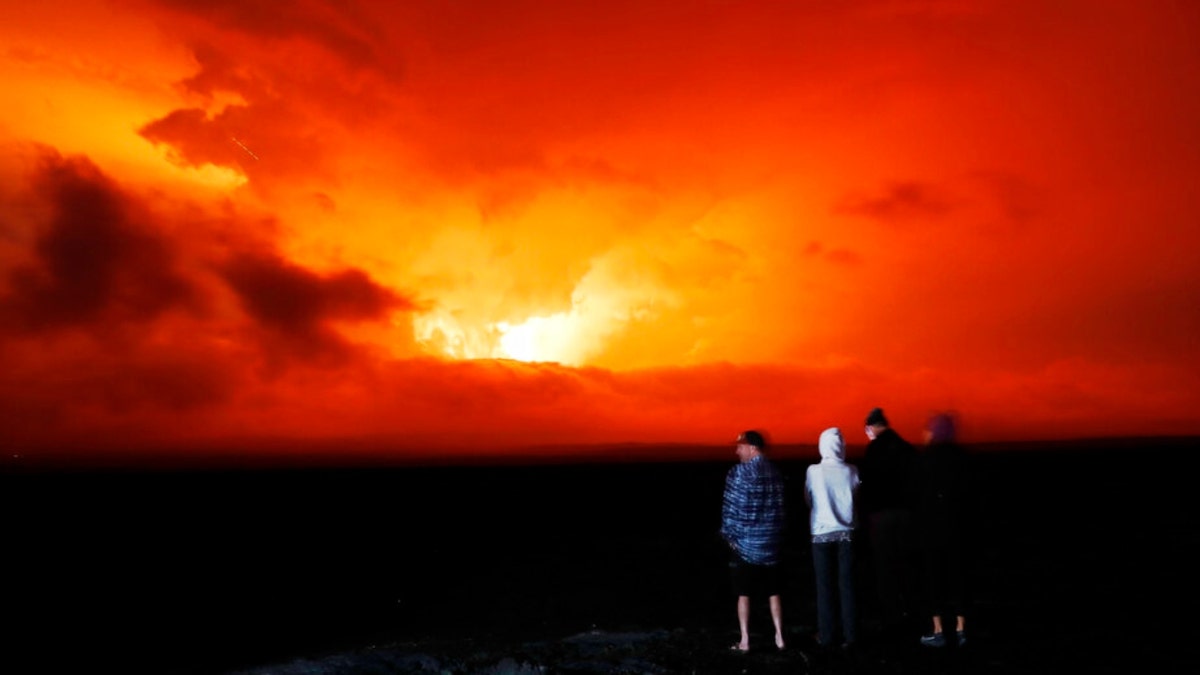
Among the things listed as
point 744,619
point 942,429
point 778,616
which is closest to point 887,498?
point 942,429

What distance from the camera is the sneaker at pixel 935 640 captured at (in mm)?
9789

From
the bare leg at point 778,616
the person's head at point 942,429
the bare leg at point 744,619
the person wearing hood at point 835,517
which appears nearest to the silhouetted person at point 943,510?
the person's head at point 942,429

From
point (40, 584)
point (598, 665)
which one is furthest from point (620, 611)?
point (40, 584)

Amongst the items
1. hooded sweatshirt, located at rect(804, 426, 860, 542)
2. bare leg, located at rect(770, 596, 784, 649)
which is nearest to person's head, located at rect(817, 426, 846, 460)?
hooded sweatshirt, located at rect(804, 426, 860, 542)

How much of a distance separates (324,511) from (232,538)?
1772 centimetres

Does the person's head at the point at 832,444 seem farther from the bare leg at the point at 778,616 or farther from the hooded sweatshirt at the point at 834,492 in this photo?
the bare leg at the point at 778,616

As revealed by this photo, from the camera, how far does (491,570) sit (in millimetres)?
25609

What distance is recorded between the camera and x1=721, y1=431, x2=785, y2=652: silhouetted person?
9.12 m

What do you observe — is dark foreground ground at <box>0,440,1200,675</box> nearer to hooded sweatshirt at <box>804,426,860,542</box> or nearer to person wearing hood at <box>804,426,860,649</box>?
person wearing hood at <box>804,426,860,649</box>

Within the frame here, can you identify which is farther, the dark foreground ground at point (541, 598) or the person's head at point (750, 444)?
the dark foreground ground at point (541, 598)

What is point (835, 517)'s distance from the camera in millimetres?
9367

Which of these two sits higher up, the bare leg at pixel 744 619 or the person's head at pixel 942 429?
the person's head at pixel 942 429

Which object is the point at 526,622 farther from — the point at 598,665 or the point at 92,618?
the point at 92,618

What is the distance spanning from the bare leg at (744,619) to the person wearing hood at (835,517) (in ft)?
2.87
